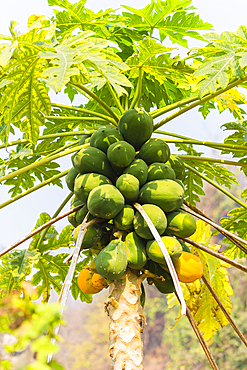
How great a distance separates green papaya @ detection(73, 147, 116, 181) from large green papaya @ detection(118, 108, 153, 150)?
6.3 inches

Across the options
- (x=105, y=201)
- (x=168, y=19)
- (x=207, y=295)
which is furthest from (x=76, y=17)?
(x=207, y=295)

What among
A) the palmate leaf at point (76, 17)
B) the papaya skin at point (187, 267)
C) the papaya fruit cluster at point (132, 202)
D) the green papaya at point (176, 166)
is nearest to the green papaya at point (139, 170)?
the papaya fruit cluster at point (132, 202)

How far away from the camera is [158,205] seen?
4.62 feet

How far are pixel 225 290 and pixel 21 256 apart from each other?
129 cm

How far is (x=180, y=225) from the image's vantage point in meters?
1.40

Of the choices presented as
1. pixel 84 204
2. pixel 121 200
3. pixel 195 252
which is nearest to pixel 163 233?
pixel 121 200

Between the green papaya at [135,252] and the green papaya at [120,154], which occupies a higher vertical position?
the green papaya at [120,154]

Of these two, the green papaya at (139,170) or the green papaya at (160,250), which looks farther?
the green papaya at (139,170)

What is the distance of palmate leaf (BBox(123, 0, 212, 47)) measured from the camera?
1864 millimetres

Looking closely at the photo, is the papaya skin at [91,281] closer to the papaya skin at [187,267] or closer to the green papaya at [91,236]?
the green papaya at [91,236]

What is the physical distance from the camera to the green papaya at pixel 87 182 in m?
1.43

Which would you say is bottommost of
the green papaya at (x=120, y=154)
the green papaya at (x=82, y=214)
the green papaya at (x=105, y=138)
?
the green papaya at (x=82, y=214)

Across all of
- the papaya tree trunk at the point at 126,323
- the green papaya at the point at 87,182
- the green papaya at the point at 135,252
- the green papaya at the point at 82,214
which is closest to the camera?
the papaya tree trunk at the point at 126,323

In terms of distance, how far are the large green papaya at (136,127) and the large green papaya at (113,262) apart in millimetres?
558
